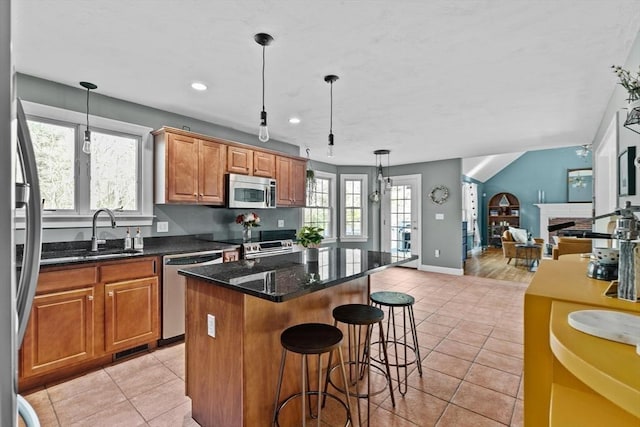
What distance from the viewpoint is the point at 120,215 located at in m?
3.11

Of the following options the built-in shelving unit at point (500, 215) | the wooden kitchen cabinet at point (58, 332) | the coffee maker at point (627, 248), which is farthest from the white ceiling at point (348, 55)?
the built-in shelving unit at point (500, 215)

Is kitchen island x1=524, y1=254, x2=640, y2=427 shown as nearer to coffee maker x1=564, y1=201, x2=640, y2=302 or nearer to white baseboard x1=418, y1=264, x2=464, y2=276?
coffee maker x1=564, y1=201, x2=640, y2=302

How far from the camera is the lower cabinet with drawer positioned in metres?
2.15

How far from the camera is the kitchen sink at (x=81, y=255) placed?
2.31 meters

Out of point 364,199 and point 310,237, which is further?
point 364,199

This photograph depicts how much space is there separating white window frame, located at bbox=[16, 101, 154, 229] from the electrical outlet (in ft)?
6.11

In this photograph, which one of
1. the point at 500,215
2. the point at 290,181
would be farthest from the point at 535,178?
the point at 290,181

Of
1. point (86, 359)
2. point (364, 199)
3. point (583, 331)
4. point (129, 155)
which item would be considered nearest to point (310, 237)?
point (583, 331)

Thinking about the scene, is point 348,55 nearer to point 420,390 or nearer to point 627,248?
point 627,248

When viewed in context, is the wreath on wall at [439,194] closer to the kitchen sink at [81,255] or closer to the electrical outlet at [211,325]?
the kitchen sink at [81,255]

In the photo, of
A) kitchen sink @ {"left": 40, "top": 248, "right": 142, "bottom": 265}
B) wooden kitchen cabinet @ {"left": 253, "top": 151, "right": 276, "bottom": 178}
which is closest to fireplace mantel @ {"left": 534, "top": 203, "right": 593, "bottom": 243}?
wooden kitchen cabinet @ {"left": 253, "top": 151, "right": 276, "bottom": 178}

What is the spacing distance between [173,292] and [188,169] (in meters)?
1.33

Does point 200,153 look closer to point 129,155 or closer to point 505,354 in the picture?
point 129,155

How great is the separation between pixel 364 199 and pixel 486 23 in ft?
→ 17.6
